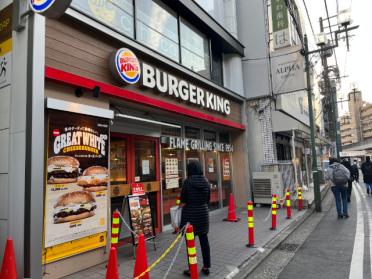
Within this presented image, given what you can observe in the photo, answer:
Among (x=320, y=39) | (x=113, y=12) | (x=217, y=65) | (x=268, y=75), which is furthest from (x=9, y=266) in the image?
(x=320, y=39)

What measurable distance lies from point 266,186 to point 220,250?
21.5 ft

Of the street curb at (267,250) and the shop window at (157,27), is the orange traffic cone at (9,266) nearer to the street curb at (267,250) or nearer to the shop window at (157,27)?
the street curb at (267,250)

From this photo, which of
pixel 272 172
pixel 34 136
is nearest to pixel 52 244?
pixel 34 136

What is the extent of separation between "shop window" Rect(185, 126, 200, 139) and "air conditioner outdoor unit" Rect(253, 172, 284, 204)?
3.39m

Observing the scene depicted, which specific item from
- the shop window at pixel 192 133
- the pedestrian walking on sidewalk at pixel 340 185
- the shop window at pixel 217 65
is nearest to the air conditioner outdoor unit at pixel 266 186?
the pedestrian walking on sidewalk at pixel 340 185

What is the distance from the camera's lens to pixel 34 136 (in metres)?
4.41

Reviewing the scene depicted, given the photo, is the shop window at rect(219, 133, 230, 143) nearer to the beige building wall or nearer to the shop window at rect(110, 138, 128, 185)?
the shop window at rect(110, 138, 128, 185)

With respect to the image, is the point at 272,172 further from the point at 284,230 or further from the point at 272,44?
the point at 272,44

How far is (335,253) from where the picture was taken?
6266 millimetres

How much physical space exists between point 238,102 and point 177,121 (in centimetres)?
446

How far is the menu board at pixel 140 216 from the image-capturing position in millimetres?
6164

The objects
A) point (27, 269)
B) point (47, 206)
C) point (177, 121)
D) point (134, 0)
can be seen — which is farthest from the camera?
point (177, 121)

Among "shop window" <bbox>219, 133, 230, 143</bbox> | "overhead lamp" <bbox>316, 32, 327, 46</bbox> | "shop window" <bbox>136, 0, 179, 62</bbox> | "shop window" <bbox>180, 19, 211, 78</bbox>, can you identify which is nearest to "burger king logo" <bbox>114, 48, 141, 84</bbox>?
"shop window" <bbox>136, 0, 179, 62</bbox>

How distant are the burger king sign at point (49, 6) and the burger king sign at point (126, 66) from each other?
7.16 feet
